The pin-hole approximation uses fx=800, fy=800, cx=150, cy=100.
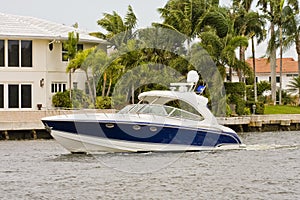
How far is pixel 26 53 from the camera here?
51438 millimetres

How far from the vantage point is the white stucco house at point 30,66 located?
5025cm

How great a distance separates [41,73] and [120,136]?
20.8m

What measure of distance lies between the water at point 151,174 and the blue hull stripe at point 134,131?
2.23 ft

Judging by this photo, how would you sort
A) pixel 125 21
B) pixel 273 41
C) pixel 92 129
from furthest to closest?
pixel 273 41 < pixel 125 21 < pixel 92 129

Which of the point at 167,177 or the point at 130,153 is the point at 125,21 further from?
the point at 167,177

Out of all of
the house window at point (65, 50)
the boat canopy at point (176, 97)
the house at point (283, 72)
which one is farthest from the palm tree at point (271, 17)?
the boat canopy at point (176, 97)

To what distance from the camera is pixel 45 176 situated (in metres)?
26.8

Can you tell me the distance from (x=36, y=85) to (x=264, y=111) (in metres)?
18.0

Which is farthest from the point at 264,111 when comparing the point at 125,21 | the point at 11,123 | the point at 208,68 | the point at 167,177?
the point at 167,177

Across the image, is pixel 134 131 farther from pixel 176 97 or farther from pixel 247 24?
pixel 247 24

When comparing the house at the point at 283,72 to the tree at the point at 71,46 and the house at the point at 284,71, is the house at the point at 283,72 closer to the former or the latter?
the house at the point at 284,71

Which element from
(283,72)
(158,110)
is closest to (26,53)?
(158,110)

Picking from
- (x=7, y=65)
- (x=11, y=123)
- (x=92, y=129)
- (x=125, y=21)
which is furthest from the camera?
(x=125, y=21)

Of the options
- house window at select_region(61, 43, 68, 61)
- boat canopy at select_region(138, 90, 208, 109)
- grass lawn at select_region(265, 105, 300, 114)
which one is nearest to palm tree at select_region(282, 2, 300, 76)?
grass lawn at select_region(265, 105, 300, 114)
